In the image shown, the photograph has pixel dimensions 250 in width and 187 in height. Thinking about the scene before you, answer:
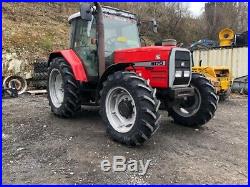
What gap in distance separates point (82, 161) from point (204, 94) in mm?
2699

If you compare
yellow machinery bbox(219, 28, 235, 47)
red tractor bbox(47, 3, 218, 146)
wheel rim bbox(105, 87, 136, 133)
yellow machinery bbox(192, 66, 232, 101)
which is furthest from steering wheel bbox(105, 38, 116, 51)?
yellow machinery bbox(219, 28, 235, 47)

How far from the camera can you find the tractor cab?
5758 millimetres

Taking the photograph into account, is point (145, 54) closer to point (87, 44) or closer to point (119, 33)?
point (119, 33)

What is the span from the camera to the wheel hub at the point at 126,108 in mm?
4796

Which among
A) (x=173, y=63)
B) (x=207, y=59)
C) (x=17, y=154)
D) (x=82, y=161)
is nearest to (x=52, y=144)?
(x=17, y=154)

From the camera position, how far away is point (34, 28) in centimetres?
1568

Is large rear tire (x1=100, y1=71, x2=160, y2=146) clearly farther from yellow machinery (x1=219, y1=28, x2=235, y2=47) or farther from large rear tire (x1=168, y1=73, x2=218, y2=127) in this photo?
yellow machinery (x1=219, y1=28, x2=235, y2=47)

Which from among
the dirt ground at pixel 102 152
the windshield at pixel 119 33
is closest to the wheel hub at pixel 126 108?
the dirt ground at pixel 102 152

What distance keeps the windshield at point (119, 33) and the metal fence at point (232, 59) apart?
305 inches

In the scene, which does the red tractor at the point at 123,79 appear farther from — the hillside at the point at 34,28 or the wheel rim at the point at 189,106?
the hillside at the point at 34,28

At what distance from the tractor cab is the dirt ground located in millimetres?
1295

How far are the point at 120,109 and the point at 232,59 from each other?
370 inches

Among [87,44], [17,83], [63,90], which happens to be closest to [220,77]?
[87,44]

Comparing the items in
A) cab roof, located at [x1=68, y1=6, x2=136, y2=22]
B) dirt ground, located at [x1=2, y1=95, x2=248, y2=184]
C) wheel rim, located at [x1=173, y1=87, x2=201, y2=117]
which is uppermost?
cab roof, located at [x1=68, y1=6, x2=136, y2=22]
